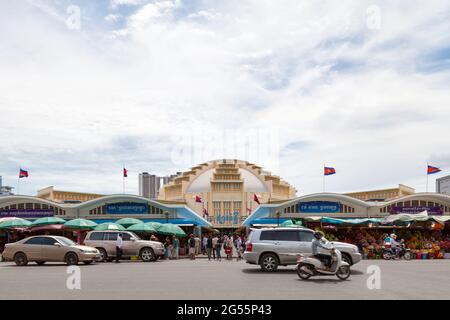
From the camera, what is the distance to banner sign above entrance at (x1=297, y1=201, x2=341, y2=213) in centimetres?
4862

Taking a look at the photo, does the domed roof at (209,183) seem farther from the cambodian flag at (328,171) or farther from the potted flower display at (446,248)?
the potted flower display at (446,248)

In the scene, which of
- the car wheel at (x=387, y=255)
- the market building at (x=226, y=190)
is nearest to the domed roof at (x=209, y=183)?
the market building at (x=226, y=190)

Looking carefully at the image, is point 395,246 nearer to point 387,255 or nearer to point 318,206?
point 387,255

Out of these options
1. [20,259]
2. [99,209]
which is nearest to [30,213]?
[99,209]

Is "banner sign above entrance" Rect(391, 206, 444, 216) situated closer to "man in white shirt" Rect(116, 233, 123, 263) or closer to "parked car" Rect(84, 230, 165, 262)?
"parked car" Rect(84, 230, 165, 262)

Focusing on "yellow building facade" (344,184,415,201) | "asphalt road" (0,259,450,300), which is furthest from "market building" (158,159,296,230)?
"asphalt road" (0,259,450,300)

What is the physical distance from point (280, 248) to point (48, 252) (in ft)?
37.3

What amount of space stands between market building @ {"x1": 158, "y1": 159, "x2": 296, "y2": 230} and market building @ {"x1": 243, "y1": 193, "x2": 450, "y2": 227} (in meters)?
29.8

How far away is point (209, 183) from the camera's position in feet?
288

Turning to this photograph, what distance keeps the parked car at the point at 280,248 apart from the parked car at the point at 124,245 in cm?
1006

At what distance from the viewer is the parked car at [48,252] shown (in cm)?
2286

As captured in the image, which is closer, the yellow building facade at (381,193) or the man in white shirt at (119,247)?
the man in white shirt at (119,247)
